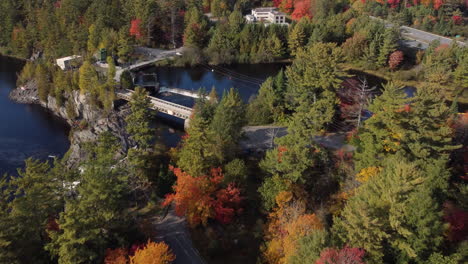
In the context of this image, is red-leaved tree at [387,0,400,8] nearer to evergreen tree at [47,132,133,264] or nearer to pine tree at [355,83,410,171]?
pine tree at [355,83,410,171]

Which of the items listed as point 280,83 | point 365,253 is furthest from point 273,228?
point 280,83

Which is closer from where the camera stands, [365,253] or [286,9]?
[365,253]

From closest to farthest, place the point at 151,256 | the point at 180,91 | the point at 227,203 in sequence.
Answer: the point at 151,256 < the point at 227,203 < the point at 180,91

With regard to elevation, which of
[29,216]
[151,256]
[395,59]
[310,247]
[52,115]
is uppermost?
[395,59]

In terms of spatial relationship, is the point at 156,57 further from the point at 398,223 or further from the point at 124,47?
the point at 398,223

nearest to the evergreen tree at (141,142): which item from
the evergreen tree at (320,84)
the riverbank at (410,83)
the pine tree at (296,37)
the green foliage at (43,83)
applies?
the evergreen tree at (320,84)

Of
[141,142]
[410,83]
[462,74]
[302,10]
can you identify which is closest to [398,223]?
[141,142]

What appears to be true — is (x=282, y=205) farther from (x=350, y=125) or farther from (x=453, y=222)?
(x=350, y=125)
